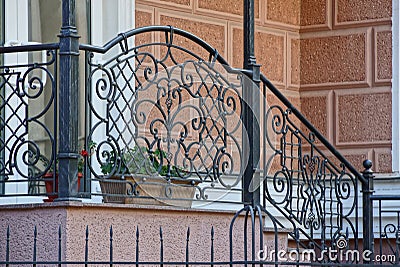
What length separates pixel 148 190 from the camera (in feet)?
24.3

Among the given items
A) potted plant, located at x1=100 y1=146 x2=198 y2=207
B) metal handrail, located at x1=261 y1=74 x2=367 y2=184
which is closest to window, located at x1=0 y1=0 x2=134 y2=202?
potted plant, located at x1=100 y1=146 x2=198 y2=207

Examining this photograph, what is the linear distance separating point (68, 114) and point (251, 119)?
1847mm

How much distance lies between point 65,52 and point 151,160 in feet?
3.73

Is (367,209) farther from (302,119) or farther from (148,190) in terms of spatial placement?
(148,190)

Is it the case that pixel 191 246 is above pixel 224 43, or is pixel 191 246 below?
below

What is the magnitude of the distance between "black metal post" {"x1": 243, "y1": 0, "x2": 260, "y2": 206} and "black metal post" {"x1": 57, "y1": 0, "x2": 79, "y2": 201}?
1.70m

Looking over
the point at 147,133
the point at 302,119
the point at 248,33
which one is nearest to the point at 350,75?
the point at 302,119

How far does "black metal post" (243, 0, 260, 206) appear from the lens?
7969 millimetres

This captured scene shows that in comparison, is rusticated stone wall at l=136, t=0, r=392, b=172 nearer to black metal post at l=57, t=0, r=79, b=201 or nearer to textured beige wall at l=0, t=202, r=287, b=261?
textured beige wall at l=0, t=202, r=287, b=261

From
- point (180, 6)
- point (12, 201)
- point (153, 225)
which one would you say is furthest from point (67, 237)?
point (180, 6)

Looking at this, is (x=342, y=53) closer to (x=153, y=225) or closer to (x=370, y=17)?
(x=370, y=17)

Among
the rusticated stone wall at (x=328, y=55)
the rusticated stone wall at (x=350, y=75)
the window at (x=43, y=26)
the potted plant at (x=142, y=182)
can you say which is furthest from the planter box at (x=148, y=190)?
the rusticated stone wall at (x=350, y=75)

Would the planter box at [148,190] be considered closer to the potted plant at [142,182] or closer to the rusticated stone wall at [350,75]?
the potted plant at [142,182]

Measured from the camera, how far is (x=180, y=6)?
9.80 m
